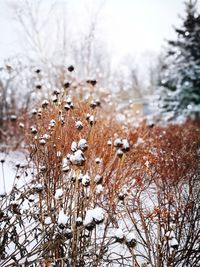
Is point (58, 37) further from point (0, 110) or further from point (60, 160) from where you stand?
point (60, 160)

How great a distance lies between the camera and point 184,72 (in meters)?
11.5

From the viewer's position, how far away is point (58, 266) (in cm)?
188

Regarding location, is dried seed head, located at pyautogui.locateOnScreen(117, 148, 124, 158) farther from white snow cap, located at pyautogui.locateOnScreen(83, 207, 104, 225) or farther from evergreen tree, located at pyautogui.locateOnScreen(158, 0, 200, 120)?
evergreen tree, located at pyautogui.locateOnScreen(158, 0, 200, 120)

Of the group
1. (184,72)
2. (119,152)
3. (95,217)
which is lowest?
(95,217)

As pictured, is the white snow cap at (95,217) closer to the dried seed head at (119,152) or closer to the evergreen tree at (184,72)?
the dried seed head at (119,152)

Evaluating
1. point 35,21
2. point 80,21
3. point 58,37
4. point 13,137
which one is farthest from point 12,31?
point 13,137

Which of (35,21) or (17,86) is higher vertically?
(35,21)

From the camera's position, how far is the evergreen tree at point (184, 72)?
11312mm

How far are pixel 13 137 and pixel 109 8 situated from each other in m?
5.81

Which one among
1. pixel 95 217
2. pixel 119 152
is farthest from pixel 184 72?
pixel 95 217

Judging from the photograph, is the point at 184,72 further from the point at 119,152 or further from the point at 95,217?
the point at 95,217

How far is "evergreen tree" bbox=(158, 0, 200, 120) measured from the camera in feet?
37.1

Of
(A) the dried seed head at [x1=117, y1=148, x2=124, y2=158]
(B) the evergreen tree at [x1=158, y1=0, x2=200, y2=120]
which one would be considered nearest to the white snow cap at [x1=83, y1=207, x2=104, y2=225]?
(A) the dried seed head at [x1=117, y1=148, x2=124, y2=158]

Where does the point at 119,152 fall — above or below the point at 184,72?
below
